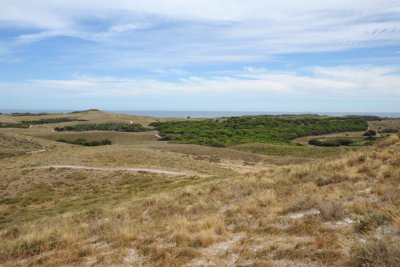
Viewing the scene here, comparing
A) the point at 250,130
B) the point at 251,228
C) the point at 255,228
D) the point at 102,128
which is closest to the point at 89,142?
the point at 102,128

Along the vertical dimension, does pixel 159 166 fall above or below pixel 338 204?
below

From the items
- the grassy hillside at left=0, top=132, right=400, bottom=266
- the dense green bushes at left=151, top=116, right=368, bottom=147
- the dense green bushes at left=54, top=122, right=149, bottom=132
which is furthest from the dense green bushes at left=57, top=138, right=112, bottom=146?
the grassy hillside at left=0, top=132, right=400, bottom=266

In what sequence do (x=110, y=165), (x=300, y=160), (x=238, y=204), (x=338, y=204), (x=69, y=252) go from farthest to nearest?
(x=300, y=160) → (x=110, y=165) → (x=238, y=204) → (x=338, y=204) → (x=69, y=252)

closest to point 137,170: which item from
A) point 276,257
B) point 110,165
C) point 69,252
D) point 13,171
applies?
point 110,165

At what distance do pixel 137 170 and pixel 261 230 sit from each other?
23111 mm

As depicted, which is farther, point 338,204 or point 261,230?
point 338,204

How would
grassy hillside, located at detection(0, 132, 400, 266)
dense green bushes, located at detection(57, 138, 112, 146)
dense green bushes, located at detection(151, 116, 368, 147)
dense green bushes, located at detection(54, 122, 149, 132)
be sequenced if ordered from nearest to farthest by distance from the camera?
1. grassy hillside, located at detection(0, 132, 400, 266)
2. dense green bushes, located at detection(57, 138, 112, 146)
3. dense green bushes, located at detection(151, 116, 368, 147)
4. dense green bushes, located at detection(54, 122, 149, 132)

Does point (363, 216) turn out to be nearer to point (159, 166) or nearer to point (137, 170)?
point (137, 170)

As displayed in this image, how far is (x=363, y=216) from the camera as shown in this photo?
859cm

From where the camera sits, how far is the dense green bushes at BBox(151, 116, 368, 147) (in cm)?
7856

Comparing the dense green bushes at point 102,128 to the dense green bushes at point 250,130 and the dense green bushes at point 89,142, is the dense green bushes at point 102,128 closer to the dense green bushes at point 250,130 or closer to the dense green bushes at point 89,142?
the dense green bushes at point 250,130

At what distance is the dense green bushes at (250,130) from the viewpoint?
78562mm

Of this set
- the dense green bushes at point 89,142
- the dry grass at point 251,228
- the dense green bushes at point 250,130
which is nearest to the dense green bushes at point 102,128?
the dense green bushes at point 250,130

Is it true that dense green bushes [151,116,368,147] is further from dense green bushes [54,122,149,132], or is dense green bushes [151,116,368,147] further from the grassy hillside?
the grassy hillside
